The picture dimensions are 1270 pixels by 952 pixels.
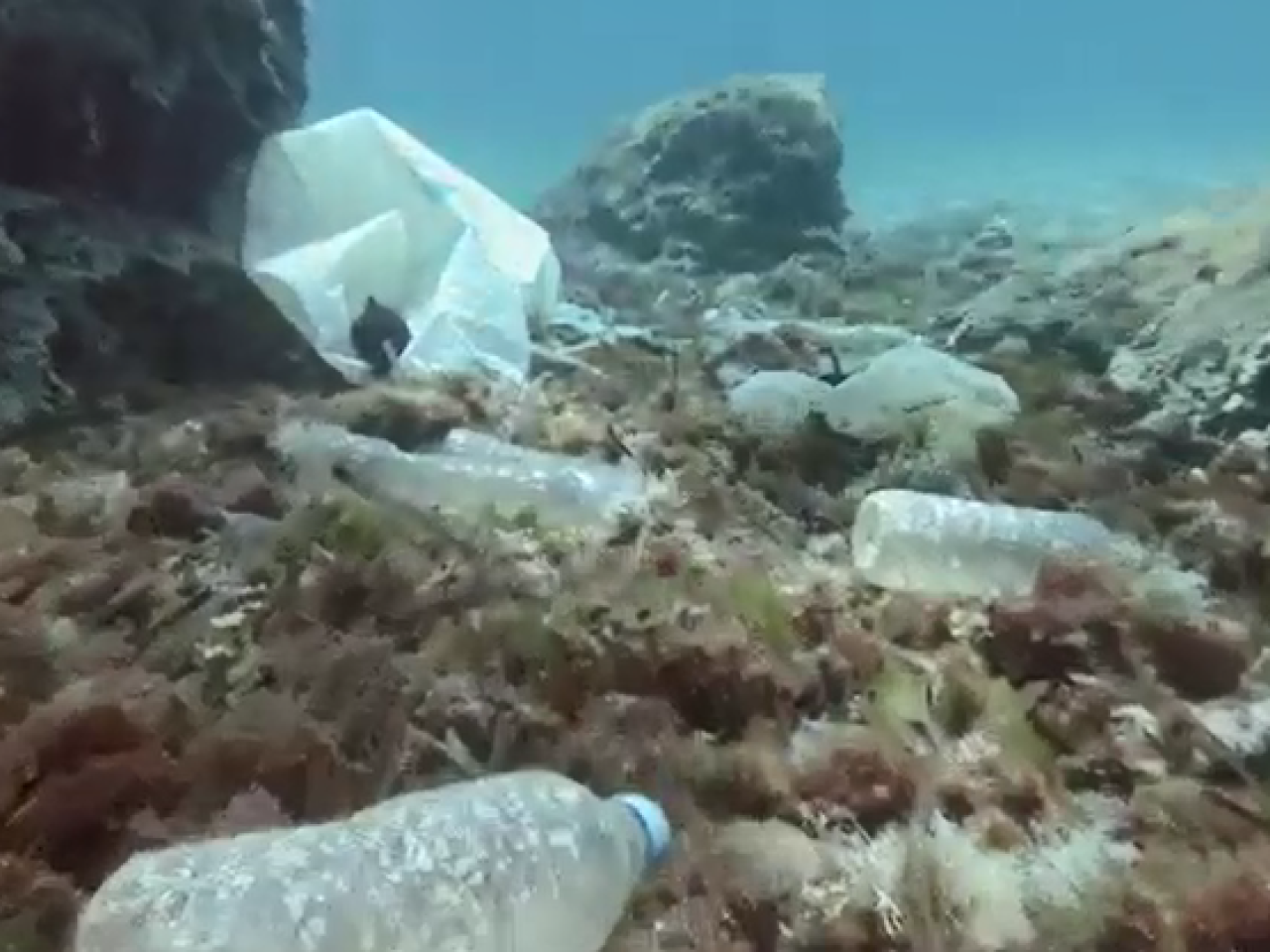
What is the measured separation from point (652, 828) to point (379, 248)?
16.9 ft

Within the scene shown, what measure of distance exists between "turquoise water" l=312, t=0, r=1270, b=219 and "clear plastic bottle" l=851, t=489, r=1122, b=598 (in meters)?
15.2

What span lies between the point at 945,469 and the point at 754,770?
2.21 meters

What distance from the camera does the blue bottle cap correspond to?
7.86ft

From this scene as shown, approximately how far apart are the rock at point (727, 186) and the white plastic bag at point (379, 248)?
16.7 ft

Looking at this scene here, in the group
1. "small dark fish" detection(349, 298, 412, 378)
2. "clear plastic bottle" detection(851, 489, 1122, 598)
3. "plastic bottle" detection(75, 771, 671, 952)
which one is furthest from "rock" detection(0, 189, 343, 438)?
"plastic bottle" detection(75, 771, 671, 952)

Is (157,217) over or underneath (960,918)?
underneath

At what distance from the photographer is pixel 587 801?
2480mm

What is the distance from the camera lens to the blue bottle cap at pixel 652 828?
240 centimetres

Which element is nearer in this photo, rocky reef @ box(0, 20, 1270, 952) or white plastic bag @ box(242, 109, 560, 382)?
rocky reef @ box(0, 20, 1270, 952)

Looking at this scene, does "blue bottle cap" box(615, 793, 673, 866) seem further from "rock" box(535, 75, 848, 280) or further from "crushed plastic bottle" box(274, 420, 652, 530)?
"rock" box(535, 75, 848, 280)

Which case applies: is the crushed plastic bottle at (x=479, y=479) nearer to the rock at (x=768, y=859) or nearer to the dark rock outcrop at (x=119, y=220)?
the dark rock outcrop at (x=119, y=220)

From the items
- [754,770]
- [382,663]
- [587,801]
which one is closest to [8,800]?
[382,663]

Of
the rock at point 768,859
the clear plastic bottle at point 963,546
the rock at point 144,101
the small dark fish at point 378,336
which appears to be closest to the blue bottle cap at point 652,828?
the rock at point 768,859

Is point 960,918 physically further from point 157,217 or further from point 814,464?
point 157,217
